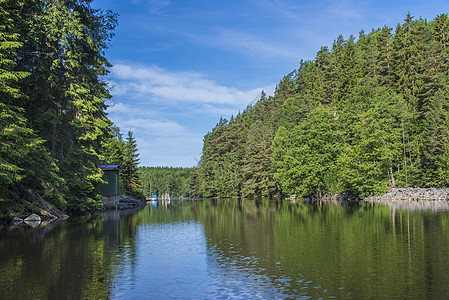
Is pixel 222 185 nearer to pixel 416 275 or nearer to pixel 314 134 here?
pixel 314 134

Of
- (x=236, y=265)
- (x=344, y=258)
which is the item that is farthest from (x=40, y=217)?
(x=344, y=258)

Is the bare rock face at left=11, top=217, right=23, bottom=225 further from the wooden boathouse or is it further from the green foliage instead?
the wooden boathouse

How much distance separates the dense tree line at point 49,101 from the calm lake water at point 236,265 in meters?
7.33

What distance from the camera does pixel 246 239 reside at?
2092 cm

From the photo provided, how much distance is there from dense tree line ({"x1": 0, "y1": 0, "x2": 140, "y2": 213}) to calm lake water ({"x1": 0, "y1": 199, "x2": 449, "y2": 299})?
7331 mm

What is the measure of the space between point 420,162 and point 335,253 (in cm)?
5293

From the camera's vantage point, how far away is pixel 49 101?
3638 centimetres

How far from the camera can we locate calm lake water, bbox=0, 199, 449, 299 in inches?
424

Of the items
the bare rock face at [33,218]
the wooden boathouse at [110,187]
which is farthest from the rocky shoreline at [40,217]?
the wooden boathouse at [110,187]

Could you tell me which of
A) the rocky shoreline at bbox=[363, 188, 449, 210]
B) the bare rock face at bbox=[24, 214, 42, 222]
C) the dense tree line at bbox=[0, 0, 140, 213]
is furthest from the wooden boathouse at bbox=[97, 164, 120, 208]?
the rocky shoreline at bbox=[363, 188, 449, 210]

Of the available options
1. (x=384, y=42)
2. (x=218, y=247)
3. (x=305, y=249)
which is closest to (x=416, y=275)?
(x=305, y=249)

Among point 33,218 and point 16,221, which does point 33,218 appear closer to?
point 33,218

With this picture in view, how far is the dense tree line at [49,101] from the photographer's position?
87.4ft

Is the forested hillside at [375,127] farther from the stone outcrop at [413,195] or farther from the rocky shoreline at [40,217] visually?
the rocky shoreline at [40,217]
